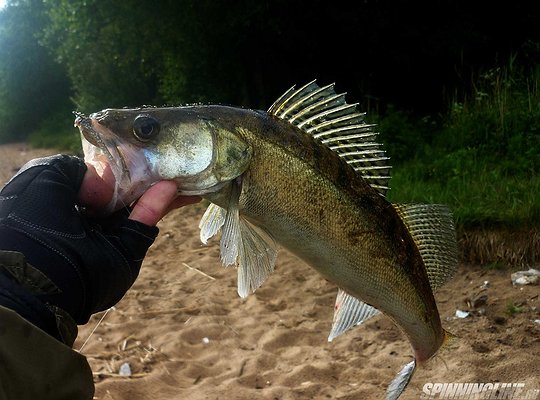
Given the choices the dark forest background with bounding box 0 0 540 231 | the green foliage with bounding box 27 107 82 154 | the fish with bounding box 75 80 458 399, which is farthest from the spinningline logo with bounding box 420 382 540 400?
the green foliage with bounding box 27 107 82 154

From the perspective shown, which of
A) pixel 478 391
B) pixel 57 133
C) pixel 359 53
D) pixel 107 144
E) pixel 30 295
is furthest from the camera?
pixel 57 133

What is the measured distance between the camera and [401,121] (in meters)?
8.25

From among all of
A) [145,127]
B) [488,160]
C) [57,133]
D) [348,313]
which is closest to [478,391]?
[348,313]

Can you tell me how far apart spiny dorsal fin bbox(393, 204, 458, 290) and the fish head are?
2.59 ft

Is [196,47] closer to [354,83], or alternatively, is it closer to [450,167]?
[354,83]

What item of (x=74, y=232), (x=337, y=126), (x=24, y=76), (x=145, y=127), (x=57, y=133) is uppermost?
(x=24, y=76)

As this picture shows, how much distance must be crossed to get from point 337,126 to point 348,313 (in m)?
0.85

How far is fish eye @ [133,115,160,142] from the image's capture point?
2168mm

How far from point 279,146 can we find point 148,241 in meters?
0.61

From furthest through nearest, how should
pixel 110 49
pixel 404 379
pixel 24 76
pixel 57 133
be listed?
pixel 24 76
pixel 57 133
pixel 110 49
pixel 404 379

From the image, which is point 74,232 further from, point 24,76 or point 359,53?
point 24,76

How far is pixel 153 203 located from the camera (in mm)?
2158

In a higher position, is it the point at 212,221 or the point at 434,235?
the point at 212,221

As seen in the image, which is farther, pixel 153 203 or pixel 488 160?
pixel 488 160
